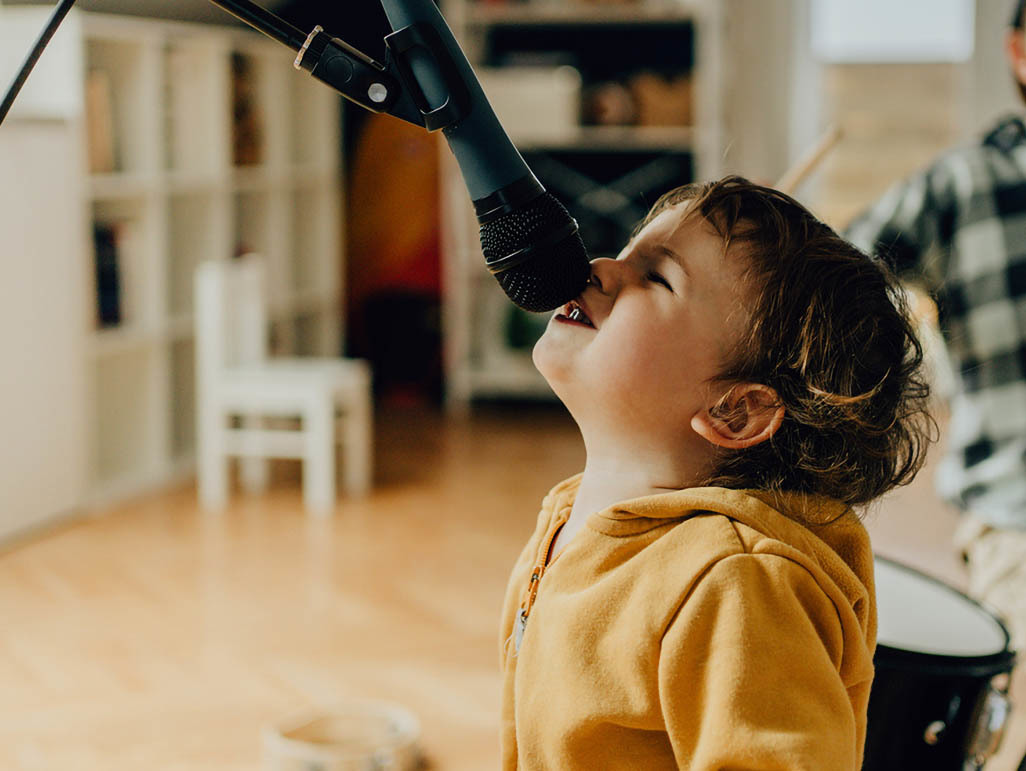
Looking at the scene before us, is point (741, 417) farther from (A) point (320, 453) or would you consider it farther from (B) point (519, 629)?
(A) point (320, 453)

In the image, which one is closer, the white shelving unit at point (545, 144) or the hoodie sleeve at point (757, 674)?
the hoodie sleeve at point (757, 674)

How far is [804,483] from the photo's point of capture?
0.87 m

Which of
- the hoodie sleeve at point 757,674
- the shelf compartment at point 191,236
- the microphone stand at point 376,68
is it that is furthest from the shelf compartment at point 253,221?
the hoodie sleeve at point 757,674

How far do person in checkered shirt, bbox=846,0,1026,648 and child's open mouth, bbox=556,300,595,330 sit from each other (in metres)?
1.06

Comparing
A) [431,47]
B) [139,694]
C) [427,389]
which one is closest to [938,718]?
[431,47]

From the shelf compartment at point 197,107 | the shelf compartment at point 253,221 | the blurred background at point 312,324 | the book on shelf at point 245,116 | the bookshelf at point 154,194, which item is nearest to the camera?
the blurred background at point 312,324

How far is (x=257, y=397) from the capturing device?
3.62m

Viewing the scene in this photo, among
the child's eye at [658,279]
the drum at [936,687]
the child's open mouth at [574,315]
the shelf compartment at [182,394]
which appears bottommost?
the shelf compartment at [182,394]

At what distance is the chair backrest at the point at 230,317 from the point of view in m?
3.61

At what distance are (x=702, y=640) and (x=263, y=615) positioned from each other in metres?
2.08

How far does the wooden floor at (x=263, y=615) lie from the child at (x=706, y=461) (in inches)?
50.7

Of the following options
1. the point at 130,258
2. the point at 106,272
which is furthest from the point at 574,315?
the point at 130,258

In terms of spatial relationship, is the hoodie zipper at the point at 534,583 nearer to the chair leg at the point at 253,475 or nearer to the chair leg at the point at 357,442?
the chair leg at the point at 357,442

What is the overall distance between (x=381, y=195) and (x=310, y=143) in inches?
15.4
